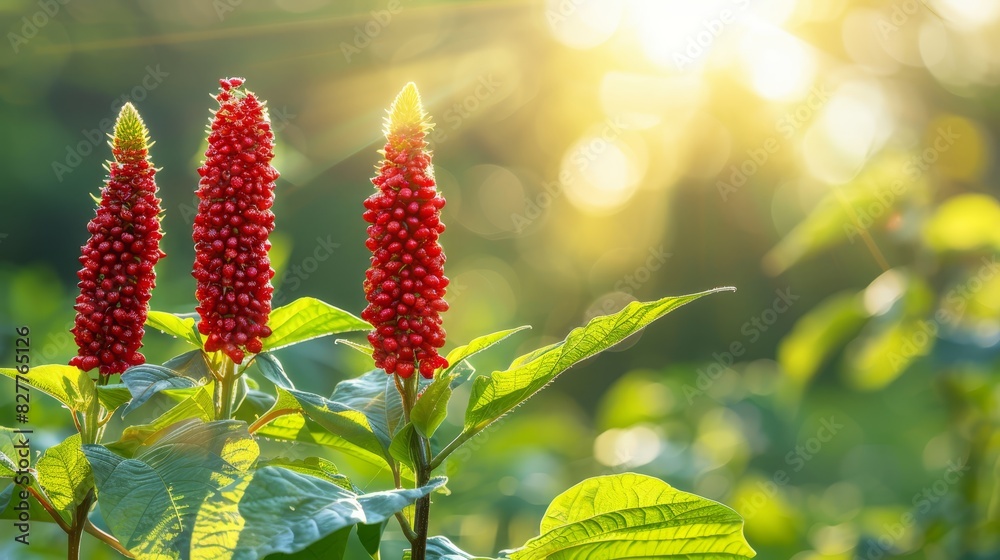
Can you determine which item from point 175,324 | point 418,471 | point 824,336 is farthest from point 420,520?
point 824,336

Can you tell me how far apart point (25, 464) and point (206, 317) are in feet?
0.87

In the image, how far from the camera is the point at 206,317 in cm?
103

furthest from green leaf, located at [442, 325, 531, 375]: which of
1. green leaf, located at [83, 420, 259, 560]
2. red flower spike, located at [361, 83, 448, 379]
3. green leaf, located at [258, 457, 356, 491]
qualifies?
green leaf, located at [83, 420, 259, 560]

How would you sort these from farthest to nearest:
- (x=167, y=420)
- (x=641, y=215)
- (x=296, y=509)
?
(x=641, y=215), (x=167, y=420), (x=296, y=509)

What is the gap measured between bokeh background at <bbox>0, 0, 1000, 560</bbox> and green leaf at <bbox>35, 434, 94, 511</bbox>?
1.07 meters

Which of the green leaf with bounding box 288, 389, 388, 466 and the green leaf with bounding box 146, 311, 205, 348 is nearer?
the green leaf with bounding box 288, 389, 388, 466

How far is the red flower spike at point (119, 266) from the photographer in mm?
1039

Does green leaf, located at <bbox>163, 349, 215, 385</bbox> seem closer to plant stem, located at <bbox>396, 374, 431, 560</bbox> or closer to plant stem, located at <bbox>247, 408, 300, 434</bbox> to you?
plant stem, located at <bbox>247, 408, 300, 434</bbox>

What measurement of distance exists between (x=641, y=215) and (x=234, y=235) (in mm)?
7275

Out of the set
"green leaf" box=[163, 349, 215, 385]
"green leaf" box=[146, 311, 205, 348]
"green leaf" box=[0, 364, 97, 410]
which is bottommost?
"green leaf" box=[0, 364, 97, 410]

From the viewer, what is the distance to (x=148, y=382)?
3.07ft

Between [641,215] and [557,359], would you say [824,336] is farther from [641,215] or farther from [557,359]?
[641,215]

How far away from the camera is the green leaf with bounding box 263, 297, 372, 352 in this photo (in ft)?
3.68

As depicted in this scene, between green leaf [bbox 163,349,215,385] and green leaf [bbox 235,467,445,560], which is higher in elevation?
green leaf [bbox 163,349,215,385]
